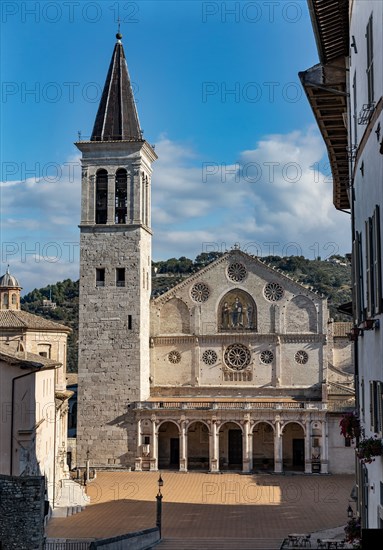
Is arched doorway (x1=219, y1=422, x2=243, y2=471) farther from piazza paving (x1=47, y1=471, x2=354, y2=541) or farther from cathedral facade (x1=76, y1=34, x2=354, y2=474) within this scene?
piazza paving (x1=47, y1=471, x2=354, y2=541)

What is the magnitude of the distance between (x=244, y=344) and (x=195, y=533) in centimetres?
2047

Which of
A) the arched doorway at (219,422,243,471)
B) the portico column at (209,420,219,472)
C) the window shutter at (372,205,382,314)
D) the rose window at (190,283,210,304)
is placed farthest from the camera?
the rose window at (190,283,210,304)

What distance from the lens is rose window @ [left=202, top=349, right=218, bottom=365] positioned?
4850 cm

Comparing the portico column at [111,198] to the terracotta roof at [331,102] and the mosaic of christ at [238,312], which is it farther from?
the terracotta roof at [331,102]

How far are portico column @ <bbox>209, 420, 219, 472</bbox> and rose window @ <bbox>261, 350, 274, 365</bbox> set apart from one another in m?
5.33

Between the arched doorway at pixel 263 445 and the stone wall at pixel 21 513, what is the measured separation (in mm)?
25421

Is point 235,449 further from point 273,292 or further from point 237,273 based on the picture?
point 237,273

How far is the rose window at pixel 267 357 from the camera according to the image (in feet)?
158

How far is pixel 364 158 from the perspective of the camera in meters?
10.4

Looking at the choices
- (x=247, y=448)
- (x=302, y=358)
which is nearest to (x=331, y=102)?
(x=247, y=448)

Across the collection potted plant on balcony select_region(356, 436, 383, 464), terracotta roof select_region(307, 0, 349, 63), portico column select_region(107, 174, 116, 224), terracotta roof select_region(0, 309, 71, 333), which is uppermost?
portico column select_region(107, 174, 116, 224)

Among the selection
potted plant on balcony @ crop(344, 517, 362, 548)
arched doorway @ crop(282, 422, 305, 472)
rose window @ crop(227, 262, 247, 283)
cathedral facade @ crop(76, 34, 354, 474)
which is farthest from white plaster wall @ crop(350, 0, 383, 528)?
rose window @ crop(227, 262, 247, 283)

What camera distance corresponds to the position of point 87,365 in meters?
46.8

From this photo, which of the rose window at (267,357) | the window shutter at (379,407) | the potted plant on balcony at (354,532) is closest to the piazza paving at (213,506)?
the rose window at (267,357)
